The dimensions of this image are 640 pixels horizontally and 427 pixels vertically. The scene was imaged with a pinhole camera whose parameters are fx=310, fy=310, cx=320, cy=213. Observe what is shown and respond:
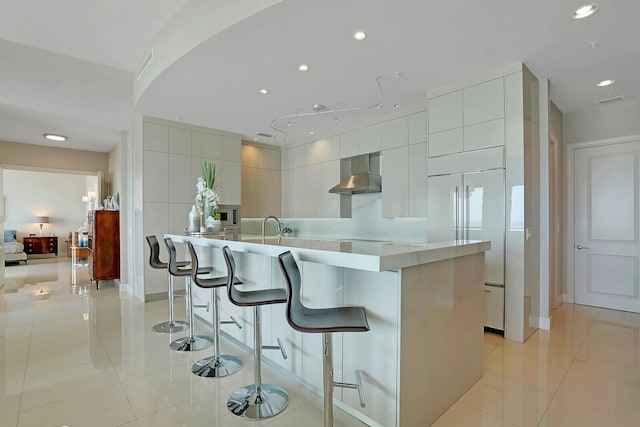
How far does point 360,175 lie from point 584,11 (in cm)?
346

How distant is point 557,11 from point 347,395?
10.9ft

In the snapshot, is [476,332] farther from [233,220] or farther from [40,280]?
[40,280]

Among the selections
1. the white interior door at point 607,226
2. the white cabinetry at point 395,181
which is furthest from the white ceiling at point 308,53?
the white interior door at point 607,226

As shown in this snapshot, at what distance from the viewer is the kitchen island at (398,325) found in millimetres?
1743

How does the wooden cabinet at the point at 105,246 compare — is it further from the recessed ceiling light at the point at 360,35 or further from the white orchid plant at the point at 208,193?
the recessed ceiling light at the point at 360,35

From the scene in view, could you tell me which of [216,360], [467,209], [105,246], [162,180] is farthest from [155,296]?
[467,209]

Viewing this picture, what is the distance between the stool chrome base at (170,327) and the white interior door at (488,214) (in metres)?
3.62

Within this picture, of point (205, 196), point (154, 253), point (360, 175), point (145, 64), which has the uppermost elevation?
point (145, 64)

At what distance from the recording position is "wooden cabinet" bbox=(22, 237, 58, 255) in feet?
33.5

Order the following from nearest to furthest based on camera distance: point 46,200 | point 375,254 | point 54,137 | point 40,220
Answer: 1. point 375,254
2. point 54,137
3. point 40,220
4. point 46,200

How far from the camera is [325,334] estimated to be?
1.73m

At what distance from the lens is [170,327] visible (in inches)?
148

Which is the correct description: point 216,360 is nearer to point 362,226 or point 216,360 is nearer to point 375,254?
point 375,254

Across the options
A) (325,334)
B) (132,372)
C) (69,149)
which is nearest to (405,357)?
(325,334)
